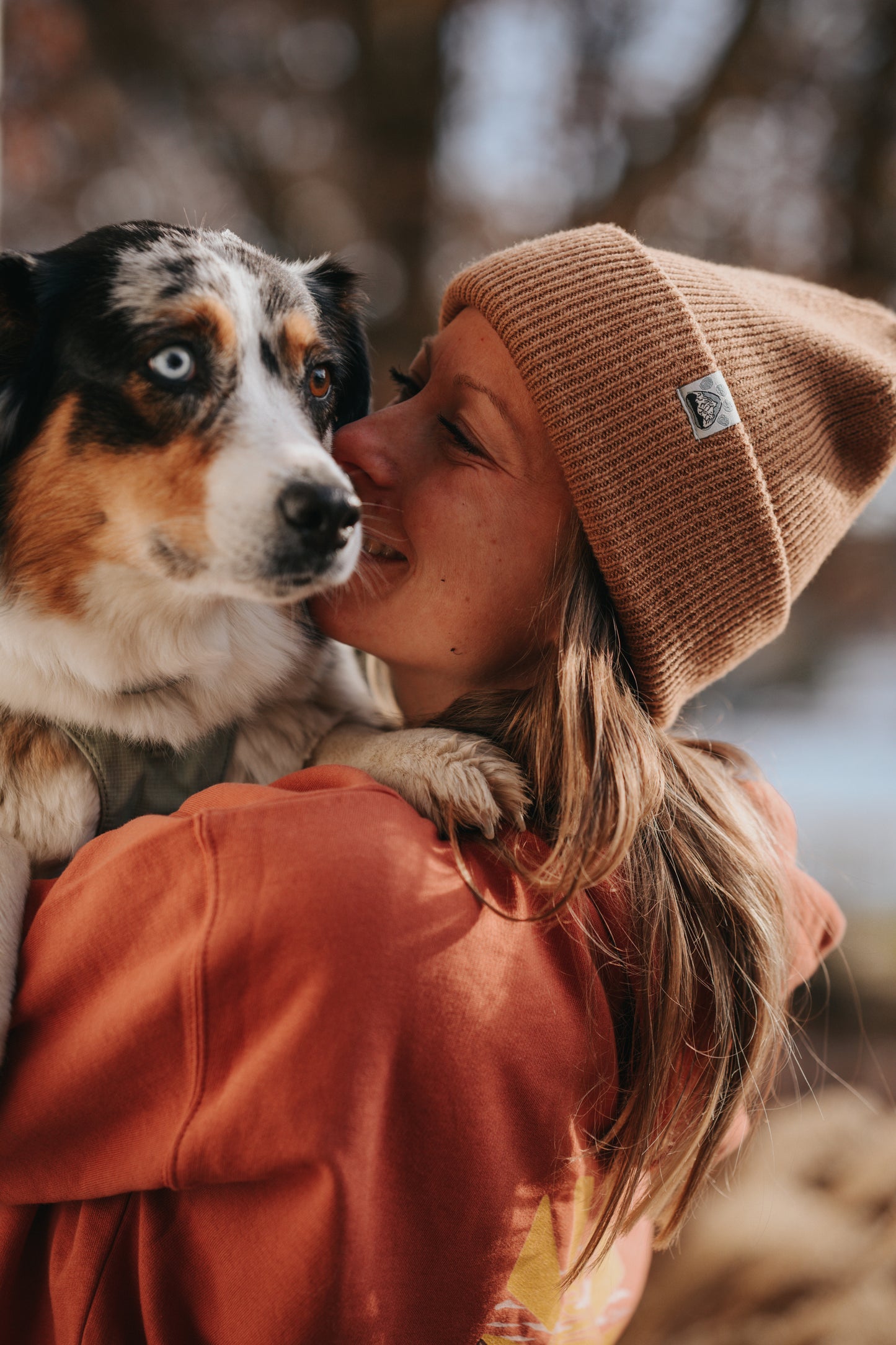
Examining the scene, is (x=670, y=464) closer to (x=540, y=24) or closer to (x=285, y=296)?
(x=285, y=296)

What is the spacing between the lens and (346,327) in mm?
1937

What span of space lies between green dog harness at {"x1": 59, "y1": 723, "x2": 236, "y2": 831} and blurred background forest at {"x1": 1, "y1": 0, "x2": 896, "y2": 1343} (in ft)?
8.60

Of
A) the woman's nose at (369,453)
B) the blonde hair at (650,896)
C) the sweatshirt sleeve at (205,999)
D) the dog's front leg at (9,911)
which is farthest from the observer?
the woman's nose at (369,453)

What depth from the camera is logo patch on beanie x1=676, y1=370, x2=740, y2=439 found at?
1.38m

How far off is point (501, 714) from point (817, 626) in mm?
4123

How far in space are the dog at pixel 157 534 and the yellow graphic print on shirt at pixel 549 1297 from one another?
0.55 meters

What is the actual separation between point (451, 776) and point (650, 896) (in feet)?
1.15

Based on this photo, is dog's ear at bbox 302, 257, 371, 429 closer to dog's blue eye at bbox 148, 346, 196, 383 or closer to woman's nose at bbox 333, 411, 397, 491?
woman's nose at bbox 333, 411, 397, 491

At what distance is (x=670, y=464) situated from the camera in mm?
1402

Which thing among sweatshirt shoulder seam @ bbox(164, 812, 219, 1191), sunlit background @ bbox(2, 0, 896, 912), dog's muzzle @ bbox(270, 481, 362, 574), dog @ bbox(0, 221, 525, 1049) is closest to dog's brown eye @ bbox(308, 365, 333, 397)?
dog @ bbox(0, 221, 525, 1049)

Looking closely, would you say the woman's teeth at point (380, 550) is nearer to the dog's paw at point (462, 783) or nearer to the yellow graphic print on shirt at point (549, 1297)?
the dog's paw at point (462, 783)

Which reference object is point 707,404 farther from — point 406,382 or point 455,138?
point 455,138

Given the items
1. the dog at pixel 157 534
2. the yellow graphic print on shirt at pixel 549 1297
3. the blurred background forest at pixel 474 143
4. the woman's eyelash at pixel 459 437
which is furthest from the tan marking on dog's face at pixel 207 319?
the blurred background forest at pixel 474 143

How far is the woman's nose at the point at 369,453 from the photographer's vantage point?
5.13 feet
